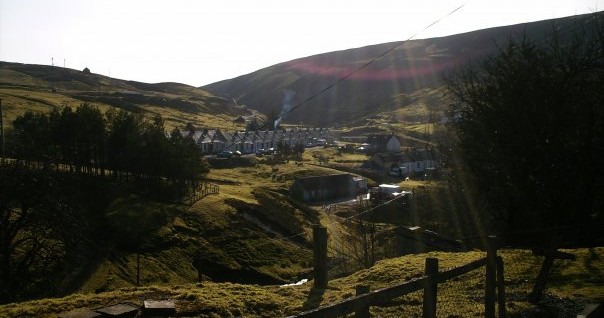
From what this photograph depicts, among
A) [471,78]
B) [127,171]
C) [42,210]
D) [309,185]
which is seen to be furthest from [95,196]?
[471,78]

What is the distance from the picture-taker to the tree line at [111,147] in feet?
175

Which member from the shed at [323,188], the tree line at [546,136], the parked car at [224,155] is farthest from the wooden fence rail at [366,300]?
the parked car at [224,155]

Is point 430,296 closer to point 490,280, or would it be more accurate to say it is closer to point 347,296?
point 490,280

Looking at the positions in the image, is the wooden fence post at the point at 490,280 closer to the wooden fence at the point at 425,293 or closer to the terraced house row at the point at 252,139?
the wooden fence at the point at 425,293

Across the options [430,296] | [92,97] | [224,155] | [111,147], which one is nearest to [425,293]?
[430,296]

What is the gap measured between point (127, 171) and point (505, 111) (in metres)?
46.4

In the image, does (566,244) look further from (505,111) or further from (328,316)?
(328,316)

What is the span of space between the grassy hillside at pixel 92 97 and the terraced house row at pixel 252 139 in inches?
Result: 741

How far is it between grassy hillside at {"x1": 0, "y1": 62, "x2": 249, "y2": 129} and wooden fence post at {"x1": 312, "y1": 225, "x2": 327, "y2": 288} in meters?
100

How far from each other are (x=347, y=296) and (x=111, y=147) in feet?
169

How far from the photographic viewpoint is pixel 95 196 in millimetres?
47875

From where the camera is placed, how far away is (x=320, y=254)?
38.5ft

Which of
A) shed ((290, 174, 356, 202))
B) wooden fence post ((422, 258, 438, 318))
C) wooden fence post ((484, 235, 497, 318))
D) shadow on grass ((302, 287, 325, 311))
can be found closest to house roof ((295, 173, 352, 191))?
shed ((290, 174, 356, 202))

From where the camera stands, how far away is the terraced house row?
10000 centimetres
